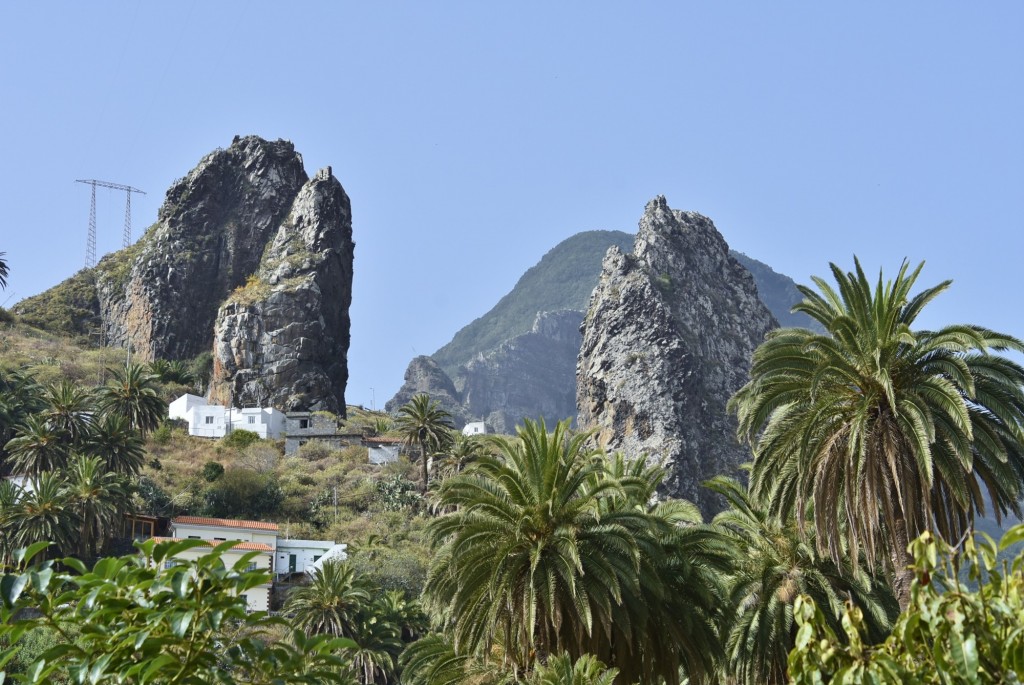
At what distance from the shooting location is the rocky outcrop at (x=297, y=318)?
140 metres

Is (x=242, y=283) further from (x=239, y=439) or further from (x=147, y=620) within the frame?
(x=147, y=620)

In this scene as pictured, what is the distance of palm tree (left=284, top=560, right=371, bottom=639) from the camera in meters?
64.1

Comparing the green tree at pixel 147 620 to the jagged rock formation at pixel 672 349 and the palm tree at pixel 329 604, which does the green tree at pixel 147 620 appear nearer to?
the palm tree at pixel 329 604

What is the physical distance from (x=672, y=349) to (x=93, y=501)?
274ft

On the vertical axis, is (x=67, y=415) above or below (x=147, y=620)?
above

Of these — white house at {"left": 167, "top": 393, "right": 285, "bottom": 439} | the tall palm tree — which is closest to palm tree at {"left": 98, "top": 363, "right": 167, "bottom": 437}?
the tall palm tree

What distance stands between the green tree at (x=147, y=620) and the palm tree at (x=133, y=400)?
9623 cm

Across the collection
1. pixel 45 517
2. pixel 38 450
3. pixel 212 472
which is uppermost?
pixel 38 450

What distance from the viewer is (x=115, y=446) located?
93125 mm

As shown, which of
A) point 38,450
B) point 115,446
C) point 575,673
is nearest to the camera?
point 575,673

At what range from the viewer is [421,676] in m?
31.9

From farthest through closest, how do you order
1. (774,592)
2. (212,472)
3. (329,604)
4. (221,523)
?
1. (212,472)
2. (221,523)
3. (329,604)
4. (774,592)

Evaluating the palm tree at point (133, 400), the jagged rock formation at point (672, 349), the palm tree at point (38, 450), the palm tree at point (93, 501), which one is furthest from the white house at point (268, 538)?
the jagged rock formation at point (672, 349)

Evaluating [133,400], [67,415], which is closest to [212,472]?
[133,400]
